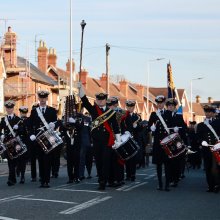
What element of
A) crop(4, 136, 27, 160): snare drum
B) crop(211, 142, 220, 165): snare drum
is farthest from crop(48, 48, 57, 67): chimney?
crop(211, 142, 220, 165): snare drum

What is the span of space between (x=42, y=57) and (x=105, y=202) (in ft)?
185

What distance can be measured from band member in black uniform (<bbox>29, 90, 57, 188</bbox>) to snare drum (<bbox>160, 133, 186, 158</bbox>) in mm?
2482

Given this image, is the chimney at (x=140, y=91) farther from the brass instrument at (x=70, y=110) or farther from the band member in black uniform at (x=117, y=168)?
the band member in black uniform at (x=117, y=168)

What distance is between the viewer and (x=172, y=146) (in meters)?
16.1

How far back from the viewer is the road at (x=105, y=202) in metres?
11.3

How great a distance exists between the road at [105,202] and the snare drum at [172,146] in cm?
83

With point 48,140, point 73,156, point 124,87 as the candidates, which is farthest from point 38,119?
point 124,87

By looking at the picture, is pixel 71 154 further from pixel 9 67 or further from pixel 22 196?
pixel 9 67

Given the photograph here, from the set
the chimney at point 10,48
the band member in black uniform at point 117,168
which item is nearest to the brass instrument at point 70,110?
the band member in black uniform at point 117,168

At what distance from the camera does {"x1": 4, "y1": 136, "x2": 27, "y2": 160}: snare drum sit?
56.7 feet

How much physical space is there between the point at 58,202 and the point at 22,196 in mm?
1316

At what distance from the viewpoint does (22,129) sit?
57.3 feet

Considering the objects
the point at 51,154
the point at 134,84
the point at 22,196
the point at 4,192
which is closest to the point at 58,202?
the point at 22,196

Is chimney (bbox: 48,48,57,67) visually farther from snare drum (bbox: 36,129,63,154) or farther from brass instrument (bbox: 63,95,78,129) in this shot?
snare drum (bbox: 36,129,63,154)
